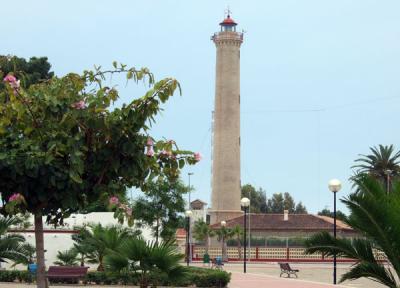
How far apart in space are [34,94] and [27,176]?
1.21 metres

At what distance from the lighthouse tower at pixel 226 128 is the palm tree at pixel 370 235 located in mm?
66094

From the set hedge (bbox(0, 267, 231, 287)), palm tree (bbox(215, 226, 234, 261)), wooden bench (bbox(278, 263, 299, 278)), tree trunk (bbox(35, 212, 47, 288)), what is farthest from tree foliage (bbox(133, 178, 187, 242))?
tree trunk (bbox(35, 212, 47, 288))

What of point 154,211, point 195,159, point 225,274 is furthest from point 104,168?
point 154,211

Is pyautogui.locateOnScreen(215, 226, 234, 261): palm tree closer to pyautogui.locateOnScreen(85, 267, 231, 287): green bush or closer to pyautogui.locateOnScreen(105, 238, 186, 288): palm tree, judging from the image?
pyautogui.locateOnScreen(85, 267, 231, 287): green bush

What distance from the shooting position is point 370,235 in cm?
1346

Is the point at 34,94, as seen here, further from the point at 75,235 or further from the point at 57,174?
the point at 75,235

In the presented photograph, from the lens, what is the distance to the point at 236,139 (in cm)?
8094

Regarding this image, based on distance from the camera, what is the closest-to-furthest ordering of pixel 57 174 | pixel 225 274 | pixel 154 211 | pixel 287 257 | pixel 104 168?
1. pixel 57 174
2. pixel 104 168
3. pixel 225 274
4. pixel 154 211
5. pixel 287 257

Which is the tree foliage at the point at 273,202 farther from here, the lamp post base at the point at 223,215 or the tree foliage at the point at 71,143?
the tree foliage at the point at 71,143

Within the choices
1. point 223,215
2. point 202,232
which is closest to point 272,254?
point 202,232

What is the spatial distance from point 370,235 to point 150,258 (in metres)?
4.44

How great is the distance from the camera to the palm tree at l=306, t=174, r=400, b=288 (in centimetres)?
1300

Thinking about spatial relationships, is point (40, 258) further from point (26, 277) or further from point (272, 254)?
point (272, 254)

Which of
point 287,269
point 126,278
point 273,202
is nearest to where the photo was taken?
point 126,278
